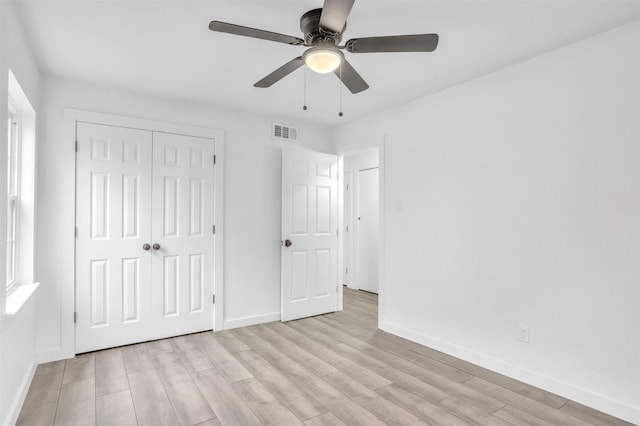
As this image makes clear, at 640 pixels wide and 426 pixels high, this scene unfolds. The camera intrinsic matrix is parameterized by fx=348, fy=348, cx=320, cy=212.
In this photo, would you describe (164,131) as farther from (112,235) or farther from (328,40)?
(328,40)

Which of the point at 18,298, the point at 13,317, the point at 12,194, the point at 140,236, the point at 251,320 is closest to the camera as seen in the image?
the point at 13,317

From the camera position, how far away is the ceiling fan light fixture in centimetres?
191

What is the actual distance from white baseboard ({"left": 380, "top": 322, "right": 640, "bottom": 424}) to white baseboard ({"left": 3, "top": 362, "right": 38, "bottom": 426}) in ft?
10.2

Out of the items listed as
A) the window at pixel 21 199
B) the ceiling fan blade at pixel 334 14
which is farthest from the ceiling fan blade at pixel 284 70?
the window at pixel 21 199

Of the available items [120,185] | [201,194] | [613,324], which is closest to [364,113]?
[201,194]

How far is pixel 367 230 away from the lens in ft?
19.4

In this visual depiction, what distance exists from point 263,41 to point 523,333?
2.86 metres

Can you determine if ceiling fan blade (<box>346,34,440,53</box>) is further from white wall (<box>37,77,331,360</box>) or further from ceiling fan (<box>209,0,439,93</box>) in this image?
white wall (<box>37,77,331,360</box>)

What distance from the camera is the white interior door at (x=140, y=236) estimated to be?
3.14 meters

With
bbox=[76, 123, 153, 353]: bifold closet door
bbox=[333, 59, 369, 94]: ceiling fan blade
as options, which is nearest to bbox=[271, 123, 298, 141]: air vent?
bbox=[76, 123, 153, 353]: bifold closet door

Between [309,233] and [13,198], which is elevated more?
[13,198]

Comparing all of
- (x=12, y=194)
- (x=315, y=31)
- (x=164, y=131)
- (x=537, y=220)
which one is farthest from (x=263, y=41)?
(x=537, y=220)

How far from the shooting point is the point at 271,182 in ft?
13.6

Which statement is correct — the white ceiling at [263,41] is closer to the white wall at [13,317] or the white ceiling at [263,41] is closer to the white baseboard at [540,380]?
the white wall at [13,317]
